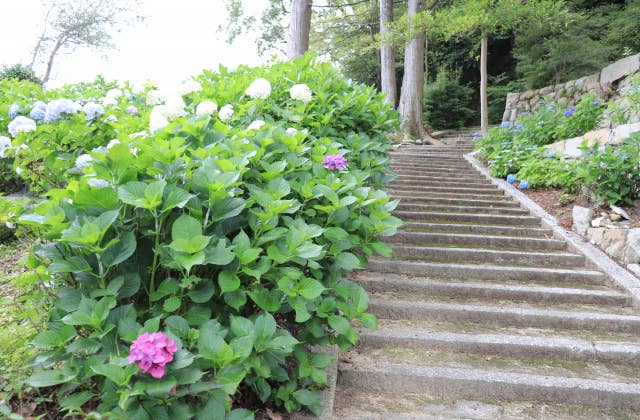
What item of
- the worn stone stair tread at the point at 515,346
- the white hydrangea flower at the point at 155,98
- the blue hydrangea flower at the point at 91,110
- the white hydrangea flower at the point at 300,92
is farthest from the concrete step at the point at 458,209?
the blue hydrangea flower at the point at 91,110

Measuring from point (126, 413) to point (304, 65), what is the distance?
331 centimetres

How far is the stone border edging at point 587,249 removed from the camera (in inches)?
148

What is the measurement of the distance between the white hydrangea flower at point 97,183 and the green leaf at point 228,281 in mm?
509

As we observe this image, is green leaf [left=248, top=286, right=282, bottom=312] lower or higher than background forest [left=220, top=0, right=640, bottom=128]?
lower

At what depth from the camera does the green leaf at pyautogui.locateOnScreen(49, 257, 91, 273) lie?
1.28 m

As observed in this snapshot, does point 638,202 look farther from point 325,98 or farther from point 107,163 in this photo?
point 107,163

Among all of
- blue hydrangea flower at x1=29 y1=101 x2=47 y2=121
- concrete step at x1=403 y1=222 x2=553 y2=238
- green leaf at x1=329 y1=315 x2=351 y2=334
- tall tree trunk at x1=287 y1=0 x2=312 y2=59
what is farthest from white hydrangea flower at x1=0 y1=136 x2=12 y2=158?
tall tree trunk at x1=287 y1=0 x2=312 y2=59

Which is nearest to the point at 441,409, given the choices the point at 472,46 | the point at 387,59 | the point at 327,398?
the point at 327,398

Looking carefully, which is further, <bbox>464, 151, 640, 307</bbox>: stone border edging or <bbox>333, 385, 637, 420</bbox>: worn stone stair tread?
<bbox>464, 151, 640, 307</bbox>: stone border edging

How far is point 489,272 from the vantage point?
4027 mm

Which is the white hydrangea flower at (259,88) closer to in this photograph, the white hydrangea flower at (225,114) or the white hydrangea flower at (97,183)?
the white hydrangea flower at (225,114)

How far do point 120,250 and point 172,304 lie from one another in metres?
0.24

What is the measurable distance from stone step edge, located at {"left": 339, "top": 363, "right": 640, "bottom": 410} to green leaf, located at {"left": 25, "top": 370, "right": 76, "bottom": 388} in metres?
1.62

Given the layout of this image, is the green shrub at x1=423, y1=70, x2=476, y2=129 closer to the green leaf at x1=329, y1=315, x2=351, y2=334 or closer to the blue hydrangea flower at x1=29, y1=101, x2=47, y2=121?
the blue hydrangea flower at x1=29, y1=101, x2=47, y2=121
